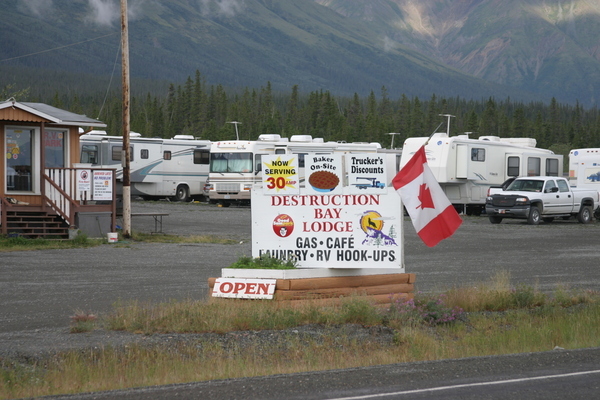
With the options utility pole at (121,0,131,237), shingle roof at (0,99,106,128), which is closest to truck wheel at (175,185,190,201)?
shingle roof at (0,99,106,128)

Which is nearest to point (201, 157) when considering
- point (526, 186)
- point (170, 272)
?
point (526, 186)

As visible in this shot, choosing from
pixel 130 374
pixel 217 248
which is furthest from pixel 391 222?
pixel 217 248

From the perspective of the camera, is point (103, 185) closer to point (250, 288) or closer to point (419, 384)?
point (250, 288)

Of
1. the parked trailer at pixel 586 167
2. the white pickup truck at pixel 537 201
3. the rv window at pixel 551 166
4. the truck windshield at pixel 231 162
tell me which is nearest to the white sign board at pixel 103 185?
the white pickup truck at pixel 537 201

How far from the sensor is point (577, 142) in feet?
A: 393

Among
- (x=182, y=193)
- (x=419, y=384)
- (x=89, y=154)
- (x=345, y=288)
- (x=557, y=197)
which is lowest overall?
(x=419, y=384)

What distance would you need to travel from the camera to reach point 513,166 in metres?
37.4

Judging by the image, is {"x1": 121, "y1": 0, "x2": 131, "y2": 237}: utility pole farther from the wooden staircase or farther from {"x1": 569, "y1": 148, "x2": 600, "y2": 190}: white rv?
{"x1": 569, "y1": 148, "x2": 600, "y2": 190}: white rv

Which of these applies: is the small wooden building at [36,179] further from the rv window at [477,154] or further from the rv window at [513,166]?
the rv window at [513,166]

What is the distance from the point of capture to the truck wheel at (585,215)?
3356 cm

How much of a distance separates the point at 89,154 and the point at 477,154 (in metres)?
17.1

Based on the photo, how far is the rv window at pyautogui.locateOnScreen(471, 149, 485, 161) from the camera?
35625mm

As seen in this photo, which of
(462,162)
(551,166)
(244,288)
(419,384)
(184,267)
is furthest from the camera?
(551,166)

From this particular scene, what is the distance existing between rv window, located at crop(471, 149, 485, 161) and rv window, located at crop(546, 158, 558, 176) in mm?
3941
